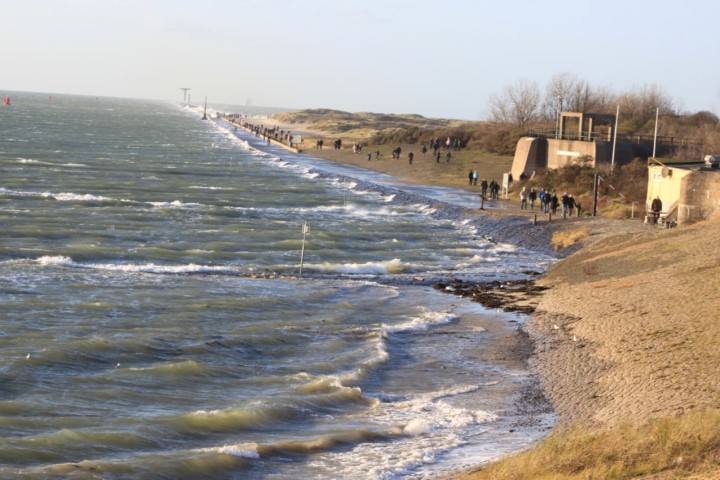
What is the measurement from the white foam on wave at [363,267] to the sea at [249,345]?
0.34 feet

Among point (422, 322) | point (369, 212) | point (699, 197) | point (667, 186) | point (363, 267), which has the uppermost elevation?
point (667, 186)

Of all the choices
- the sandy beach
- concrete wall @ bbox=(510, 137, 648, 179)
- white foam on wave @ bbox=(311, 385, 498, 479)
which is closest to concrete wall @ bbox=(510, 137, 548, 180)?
concrete wall @ bbox=(510, 137, 648, 179)

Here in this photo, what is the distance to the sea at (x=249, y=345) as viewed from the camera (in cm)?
1568

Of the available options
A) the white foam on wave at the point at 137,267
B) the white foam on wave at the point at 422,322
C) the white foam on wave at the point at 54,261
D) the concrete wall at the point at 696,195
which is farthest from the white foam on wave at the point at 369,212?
the white foam on wave at the point at 422,322

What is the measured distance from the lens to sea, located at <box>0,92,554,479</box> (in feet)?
51.4

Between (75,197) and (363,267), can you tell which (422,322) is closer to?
(363,267)

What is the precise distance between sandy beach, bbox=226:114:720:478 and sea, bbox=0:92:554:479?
93 cm

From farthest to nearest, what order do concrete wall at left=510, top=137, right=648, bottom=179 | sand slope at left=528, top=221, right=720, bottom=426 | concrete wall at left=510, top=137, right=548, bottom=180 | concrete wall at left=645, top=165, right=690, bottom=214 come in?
concrete wall at left=510, top=137, right=548, bottom=180
concrete wall at left=510, top=137, right=648, bottom=179
concrete wall at left=645, top=165, right=690, bottom=214
sand slope at left=528, top=221, right=720, bottom=426

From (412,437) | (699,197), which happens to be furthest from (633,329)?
(699,197)

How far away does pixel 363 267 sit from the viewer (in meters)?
33.4

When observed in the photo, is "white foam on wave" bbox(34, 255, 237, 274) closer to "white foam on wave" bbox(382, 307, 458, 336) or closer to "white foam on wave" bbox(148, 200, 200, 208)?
"white foam on wave" bbox(382, 307, 458, 336)

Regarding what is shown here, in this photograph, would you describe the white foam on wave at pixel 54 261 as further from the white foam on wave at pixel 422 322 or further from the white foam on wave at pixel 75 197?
the white foam on wave at pixel 75 197

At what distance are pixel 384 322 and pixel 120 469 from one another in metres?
11.4

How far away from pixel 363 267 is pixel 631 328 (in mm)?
12293
